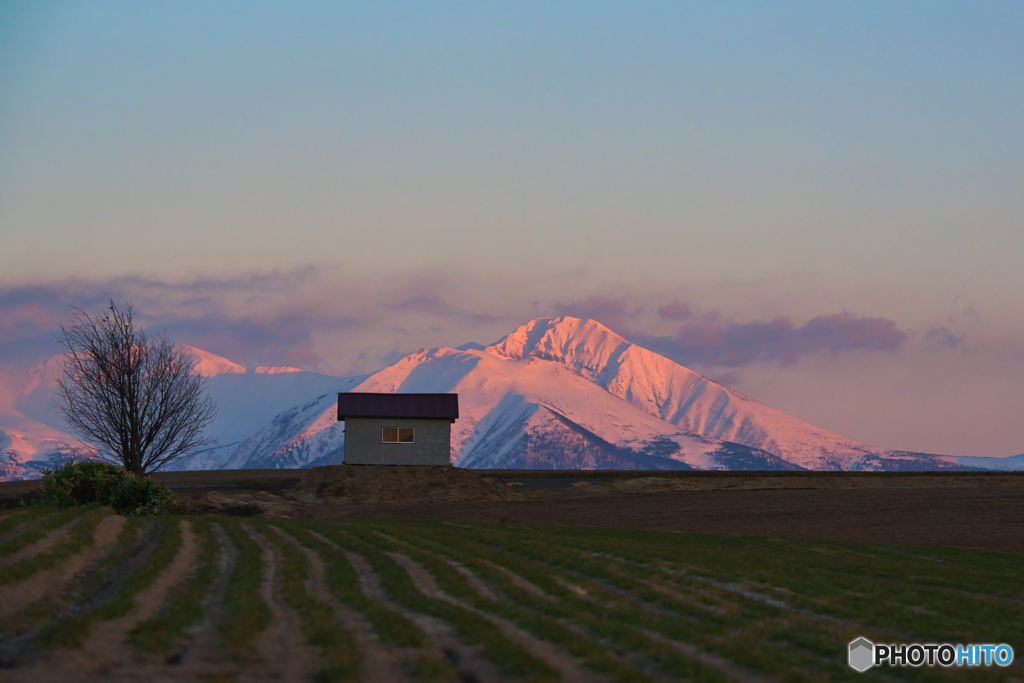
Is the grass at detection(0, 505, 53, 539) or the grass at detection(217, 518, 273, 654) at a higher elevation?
the grass at detection(0, 505, 53, 539)

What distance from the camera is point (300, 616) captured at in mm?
13109

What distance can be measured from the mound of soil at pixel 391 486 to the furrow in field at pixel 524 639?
34.2m

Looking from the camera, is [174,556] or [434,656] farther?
[174,556]

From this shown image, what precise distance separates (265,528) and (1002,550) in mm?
25269

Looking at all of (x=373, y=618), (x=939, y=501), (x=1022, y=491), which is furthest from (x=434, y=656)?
(x=1022, y=491)

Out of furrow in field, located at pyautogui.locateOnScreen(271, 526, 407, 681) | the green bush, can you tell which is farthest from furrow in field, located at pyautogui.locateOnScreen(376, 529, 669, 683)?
the green bush

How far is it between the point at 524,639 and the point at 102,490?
2667 cm

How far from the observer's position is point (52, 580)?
15.6 metres

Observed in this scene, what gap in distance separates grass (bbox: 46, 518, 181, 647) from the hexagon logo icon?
33.3 ft

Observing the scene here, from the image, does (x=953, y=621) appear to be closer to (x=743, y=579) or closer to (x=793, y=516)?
(x=743, y=579)

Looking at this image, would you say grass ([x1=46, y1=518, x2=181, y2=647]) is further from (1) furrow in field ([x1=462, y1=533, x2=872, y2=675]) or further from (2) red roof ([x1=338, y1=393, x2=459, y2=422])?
(2) red roof ([x1=338, y1=393, x2=459, y2=422])

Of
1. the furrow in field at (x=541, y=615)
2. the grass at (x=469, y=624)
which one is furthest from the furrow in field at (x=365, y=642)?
the furrow in field at (x=541, y=615)

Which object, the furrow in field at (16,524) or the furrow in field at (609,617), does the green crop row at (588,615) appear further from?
the furrow in field at (16,524)

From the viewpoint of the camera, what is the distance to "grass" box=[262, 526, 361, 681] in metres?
10.2
